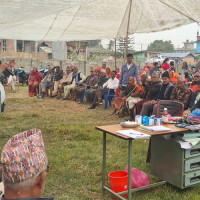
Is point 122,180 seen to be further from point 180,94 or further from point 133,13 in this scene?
point 133,13

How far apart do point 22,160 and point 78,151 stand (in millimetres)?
3656

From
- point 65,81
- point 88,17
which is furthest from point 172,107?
point 65,81

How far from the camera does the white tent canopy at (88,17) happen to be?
19.8 feet

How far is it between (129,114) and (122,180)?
15.3 ft

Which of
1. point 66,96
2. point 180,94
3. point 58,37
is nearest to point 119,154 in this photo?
point 180,94

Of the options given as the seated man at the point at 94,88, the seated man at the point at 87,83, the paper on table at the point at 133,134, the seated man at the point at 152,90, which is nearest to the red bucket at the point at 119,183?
the paper on table at the point at 133,134

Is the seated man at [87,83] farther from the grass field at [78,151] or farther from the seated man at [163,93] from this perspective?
the seated man at [163,93]

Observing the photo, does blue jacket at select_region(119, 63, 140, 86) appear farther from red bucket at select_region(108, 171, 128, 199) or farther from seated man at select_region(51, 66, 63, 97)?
red bucket at select_region(108, 171, 128, 199)

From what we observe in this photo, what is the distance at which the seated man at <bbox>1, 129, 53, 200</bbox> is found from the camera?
1.33 m

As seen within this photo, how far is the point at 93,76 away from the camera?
438 inches

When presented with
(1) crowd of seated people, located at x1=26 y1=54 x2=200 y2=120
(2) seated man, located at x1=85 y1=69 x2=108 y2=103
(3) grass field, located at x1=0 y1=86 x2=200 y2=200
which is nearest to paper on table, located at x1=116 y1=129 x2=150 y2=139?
(3) grass field, located at x1=0 y1=86 x2=200 y2=200

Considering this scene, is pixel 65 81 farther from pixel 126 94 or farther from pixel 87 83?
pixel 126 94

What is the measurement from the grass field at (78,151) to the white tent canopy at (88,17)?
8.20 feet

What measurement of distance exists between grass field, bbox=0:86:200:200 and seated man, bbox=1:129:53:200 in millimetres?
2089
